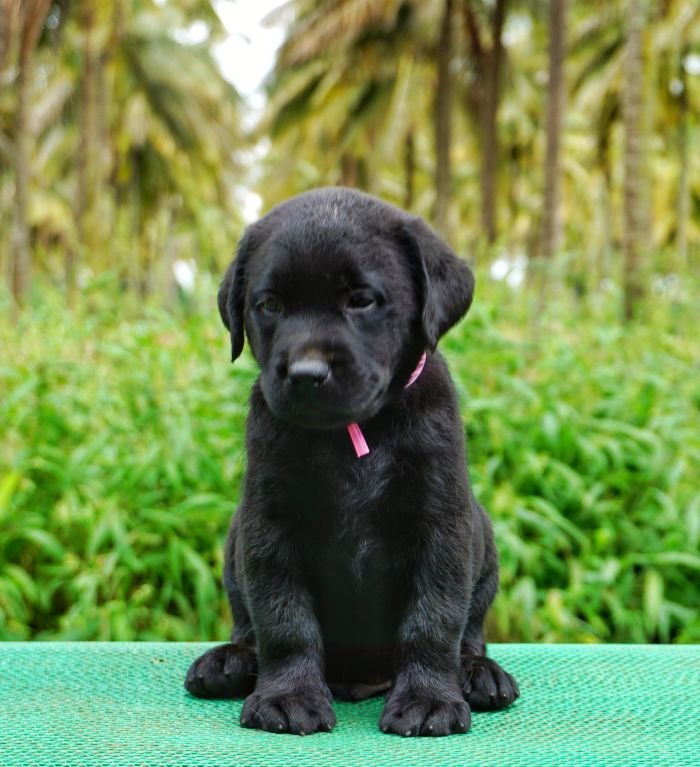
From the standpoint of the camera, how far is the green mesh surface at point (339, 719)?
2146mm

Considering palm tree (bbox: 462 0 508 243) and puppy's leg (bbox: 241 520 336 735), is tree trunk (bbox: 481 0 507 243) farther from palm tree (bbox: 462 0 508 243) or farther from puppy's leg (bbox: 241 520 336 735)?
puppy's leg (bbox: 241 520 336 735)

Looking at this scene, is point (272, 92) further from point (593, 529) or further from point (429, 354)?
point (429, 354)

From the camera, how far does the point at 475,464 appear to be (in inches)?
225

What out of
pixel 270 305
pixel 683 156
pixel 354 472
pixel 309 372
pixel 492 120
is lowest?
pixel 354 472

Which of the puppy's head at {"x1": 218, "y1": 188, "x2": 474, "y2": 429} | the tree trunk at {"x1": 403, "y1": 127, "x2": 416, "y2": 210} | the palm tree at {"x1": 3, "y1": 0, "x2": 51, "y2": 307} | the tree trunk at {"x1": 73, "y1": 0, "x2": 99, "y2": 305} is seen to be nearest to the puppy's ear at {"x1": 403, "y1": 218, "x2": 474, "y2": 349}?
the puppy's head at {"x1": 218, "y1": 188, "x2": 474, "y2": 429}

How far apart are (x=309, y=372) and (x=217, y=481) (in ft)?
10.1

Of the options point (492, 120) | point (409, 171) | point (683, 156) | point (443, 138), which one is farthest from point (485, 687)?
point (409, 171)

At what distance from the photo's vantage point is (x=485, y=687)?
267 cm

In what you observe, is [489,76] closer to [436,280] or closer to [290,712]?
[436,280]

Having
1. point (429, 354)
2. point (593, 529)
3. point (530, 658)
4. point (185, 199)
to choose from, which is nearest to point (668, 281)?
point (593, 529)

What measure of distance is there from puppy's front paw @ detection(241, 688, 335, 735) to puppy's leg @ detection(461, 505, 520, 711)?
427 millimetres

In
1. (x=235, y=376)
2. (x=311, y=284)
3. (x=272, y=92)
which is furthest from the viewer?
(x=272, y=92)

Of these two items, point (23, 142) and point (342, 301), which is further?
point (23, 142)

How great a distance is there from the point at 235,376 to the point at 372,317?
10.3 ft
